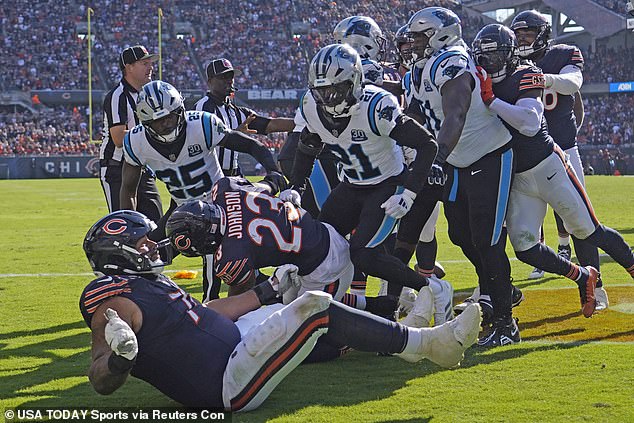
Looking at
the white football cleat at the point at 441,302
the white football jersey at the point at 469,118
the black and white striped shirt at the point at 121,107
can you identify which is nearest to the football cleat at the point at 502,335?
the white football cleat at the point at 441,302

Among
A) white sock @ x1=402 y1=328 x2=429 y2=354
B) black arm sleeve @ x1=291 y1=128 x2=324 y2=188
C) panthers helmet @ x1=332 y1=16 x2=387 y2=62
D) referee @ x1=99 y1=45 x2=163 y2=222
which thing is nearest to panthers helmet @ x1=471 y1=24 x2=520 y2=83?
black arm sleeve @ x1=291 y1=128 x2=324 y2=188

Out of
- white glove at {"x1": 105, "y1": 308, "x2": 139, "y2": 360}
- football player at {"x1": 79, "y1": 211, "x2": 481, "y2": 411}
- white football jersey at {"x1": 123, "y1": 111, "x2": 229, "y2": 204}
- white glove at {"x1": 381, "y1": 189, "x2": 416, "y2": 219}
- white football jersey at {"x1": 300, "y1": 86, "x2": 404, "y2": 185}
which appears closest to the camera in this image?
white glove at {"x1": 105, "y1": 308, "x2": 139, "y2": 360}

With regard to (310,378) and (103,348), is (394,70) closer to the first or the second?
(310,378)

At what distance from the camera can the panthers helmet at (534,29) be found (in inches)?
266

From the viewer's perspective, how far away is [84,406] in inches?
167

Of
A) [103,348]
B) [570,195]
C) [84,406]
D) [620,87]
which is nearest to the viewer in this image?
[103,348]

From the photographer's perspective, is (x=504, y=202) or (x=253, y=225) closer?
(x=253, y=225)

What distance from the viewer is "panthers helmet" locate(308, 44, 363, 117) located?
509 centimetres

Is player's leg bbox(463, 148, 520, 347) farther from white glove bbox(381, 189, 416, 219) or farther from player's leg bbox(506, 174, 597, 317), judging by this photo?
white glove bbox(381, 189, 416, 219)

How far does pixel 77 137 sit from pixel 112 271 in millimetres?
34989

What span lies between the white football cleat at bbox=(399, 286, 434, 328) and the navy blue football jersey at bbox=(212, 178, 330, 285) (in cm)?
64

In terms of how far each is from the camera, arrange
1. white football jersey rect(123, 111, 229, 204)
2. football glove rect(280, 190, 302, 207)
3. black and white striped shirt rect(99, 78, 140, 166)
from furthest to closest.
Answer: black and white striped shirt rect(99, 78, 140, 166) < white football jersey rect(123, 111, 229, 204) < football glove rect(280, 190, 302, 207)

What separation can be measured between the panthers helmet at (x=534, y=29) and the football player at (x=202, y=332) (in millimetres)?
3279

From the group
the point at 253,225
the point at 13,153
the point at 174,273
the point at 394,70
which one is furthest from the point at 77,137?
the point at 253,225
